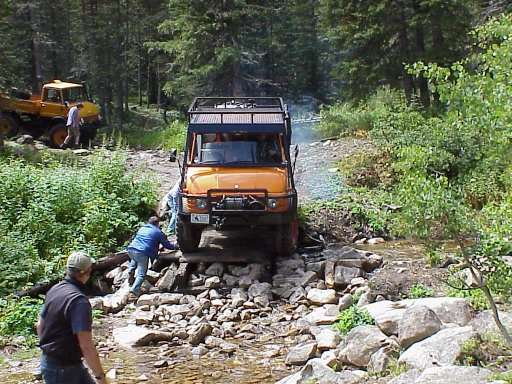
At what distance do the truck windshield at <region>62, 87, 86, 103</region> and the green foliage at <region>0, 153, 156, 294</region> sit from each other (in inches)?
362

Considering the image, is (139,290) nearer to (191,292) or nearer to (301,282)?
(191,292)

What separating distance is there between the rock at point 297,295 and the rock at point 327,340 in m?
1.91

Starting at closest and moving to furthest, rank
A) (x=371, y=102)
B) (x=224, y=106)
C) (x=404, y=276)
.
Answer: (x=404, y=276) < (x=224, y=106) < (x=371, y=102)

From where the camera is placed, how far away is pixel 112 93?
35656 mm

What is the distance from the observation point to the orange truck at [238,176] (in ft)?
35.4

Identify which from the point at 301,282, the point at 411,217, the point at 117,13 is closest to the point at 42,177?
the point at 301,282

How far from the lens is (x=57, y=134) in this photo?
24656 mm

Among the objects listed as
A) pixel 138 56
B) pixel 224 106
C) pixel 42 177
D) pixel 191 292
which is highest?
pixel 138 56

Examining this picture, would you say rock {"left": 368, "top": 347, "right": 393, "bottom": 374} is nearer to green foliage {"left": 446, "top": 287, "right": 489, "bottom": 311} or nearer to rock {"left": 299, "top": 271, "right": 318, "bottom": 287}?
green foliage {"left": 446, "top": 287, "right": 489, "bottom": 311}

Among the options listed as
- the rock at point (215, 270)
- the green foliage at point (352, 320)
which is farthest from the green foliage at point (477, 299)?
the rock at point (215, 270)

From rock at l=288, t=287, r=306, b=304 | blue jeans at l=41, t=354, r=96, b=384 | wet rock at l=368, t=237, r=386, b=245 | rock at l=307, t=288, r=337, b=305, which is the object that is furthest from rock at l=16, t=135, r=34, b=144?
blue jeans at l=41, t=354, r=96, b=384

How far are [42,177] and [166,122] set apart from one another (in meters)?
18.7

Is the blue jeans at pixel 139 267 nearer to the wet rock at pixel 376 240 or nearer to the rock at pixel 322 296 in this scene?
the rock at pixel 322 296

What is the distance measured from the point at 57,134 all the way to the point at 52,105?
1166mm
